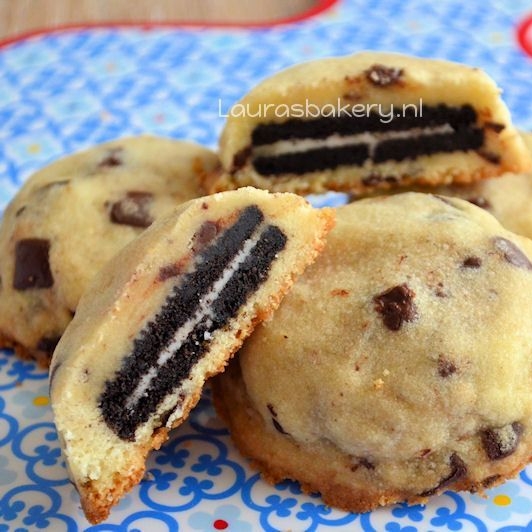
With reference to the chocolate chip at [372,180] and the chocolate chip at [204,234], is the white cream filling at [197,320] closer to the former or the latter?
the chocolate chip at [204,234]

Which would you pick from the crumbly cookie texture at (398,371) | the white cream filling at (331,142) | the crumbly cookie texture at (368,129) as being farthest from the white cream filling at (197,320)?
the white cream filling at (331,142)

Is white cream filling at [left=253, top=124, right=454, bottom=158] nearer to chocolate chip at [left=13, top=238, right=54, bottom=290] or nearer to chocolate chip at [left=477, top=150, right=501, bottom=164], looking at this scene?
chocolate chip at [left=477, top=150, right=501, bottom=164]

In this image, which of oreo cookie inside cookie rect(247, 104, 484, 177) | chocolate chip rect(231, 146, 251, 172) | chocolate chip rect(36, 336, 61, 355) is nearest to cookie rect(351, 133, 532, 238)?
oreo cookie inside cookie rect(247, 104, 484, 177)

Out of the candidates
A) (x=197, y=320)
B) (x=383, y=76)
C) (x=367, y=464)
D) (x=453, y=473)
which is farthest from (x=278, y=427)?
(x=383, y=76)

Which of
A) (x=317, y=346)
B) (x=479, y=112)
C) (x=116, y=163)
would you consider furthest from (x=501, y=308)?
(x=116, y=163)

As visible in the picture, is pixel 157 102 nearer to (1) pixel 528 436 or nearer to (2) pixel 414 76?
(2) pixel 414 76

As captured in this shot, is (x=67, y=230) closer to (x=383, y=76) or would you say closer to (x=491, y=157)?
(x=383, y=76)
